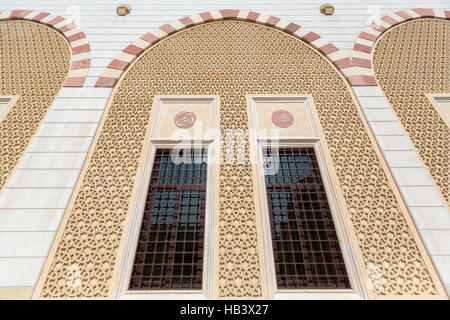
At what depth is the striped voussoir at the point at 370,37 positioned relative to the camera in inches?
A: 109

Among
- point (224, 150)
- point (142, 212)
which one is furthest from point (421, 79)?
point (142, 212)

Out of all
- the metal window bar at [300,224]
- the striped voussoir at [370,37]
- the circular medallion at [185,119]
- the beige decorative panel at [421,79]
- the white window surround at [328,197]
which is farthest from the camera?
the striped voussoir at [370,37]

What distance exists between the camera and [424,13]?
3.38 meters

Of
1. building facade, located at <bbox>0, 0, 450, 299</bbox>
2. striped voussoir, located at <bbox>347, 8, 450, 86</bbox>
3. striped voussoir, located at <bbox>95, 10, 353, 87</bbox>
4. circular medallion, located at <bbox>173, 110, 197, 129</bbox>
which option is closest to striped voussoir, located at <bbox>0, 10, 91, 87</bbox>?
building facade, located at <bbox>0, 0, 450, 299</bbox>

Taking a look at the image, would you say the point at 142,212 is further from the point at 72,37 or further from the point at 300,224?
the point at 72,37

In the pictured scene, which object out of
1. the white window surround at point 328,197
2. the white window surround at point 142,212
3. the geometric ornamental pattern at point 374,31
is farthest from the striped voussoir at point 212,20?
the white window surround at point 328,197

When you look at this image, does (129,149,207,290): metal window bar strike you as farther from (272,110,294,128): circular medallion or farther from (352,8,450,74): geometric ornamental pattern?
(352,8,450,74): geometric ornamental pattern

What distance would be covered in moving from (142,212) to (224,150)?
0.87 m

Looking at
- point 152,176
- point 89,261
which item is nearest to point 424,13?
point 152,176

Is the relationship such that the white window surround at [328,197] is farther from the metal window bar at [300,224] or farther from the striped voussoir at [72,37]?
the striped voussoir at [72,37]

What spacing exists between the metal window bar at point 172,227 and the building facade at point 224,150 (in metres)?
0.01

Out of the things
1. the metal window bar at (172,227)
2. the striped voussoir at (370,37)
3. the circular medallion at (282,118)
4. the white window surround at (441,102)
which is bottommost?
the metal window bar at (172,227)

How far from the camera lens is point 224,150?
2.31 meters
